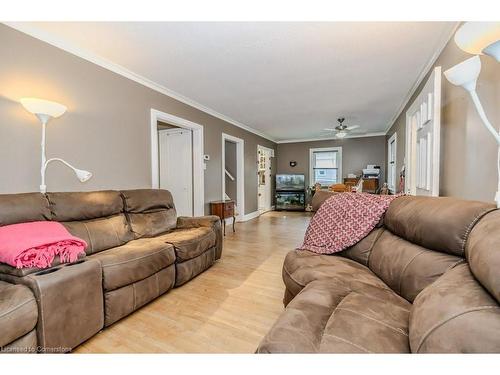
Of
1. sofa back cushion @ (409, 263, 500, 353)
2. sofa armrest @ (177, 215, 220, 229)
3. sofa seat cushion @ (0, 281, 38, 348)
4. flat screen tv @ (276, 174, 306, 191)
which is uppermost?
flat screen tv @ (276, 174, 306, 191)

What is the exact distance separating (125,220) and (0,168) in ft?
3.37

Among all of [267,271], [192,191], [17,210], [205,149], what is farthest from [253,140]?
[17,210]

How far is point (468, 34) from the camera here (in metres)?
1.00

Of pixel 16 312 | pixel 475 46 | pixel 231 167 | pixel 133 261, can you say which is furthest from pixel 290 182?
pixel 16 312

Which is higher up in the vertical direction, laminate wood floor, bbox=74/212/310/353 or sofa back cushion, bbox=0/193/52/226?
sofa back cushion, bbox=0/193/52/226

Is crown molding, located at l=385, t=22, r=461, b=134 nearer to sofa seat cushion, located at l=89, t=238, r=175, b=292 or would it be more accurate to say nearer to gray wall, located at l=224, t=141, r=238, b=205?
sofa seat cushion, located at l=89, t=238, r=175, b=292

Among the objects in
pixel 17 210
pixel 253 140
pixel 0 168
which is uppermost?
pixel 253 140

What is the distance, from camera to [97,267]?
5.19 feet

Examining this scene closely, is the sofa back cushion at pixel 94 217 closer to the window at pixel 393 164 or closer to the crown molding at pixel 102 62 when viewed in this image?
the crown molding at pixel 102 62

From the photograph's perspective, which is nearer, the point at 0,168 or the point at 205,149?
the point at 0,168

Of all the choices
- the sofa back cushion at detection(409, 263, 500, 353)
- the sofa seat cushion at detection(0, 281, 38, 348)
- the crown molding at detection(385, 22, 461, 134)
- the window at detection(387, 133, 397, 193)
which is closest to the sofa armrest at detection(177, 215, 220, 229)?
the sofa seat cushion at detection(0, 281, 38, 348)

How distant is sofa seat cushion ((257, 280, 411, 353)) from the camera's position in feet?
2.71

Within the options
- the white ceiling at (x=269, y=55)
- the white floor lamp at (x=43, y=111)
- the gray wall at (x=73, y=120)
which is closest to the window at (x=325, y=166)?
the white ceiling at (x=269, y=55)
